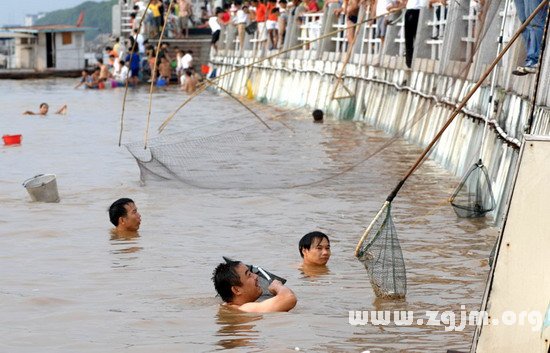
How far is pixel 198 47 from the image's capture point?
2135 inches

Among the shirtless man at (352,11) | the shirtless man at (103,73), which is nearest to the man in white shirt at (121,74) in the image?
the shirtless man at (103,73)

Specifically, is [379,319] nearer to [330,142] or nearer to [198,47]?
[330,142]

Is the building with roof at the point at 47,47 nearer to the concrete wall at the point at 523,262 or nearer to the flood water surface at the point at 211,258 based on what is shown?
the flood water surface at the point at 211,258

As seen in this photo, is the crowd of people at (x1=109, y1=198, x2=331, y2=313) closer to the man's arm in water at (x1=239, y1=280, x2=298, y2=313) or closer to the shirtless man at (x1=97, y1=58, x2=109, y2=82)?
the man's arm in water at (x1=239, y1=280, x2=298, y2=313)

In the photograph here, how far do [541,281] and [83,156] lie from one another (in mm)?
16138

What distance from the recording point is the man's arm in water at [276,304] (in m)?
8.42

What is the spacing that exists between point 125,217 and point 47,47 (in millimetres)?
50726

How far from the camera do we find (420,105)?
61.7 feet

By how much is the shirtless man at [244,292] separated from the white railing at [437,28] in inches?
403

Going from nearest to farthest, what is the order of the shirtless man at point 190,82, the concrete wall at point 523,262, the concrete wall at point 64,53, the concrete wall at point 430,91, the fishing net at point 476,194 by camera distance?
the concrete wall at point 523,262
the fishing net at point 476,194
the concrete wall at point 430,91
the shirtless man at point 190,82
the concrete wall at point 64,53

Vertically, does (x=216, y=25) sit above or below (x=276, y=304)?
below

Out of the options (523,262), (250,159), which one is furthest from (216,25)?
(523,262)

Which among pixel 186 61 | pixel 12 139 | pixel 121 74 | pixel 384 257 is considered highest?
pixel 384 257

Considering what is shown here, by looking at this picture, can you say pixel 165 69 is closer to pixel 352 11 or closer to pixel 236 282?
pixel 352 11
